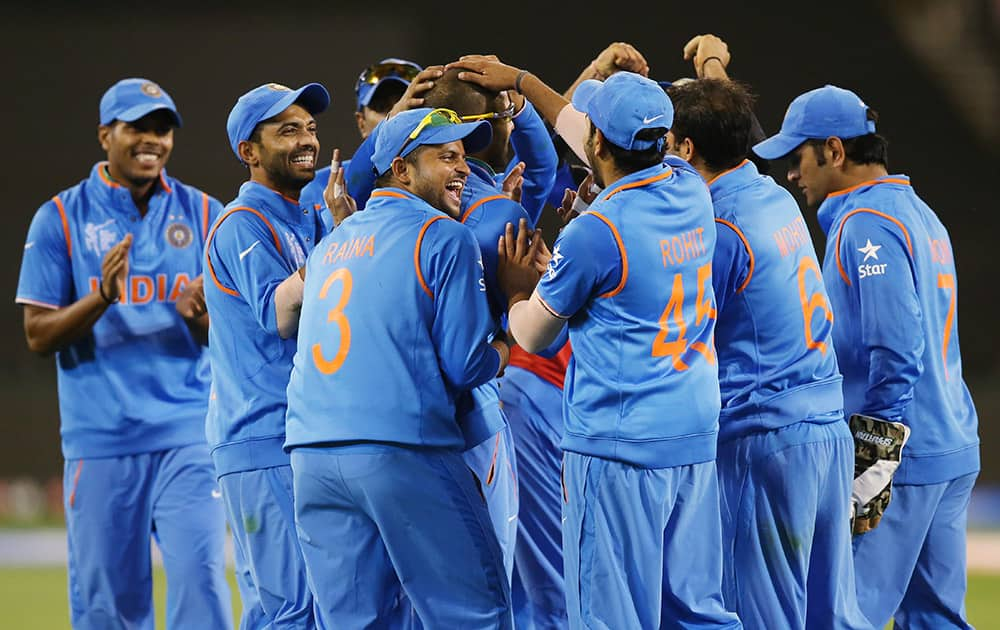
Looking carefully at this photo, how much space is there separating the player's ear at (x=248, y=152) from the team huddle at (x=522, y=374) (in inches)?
0.5

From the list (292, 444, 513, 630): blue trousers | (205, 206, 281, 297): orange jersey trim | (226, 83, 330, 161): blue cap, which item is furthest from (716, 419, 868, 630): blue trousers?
(226, 83, 330, 161): blue cap

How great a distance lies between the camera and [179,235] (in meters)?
5.68

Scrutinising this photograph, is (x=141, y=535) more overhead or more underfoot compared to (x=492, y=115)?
more underfoot

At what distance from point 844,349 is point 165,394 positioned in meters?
2.77

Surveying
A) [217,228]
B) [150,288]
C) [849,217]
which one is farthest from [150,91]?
[849,217]

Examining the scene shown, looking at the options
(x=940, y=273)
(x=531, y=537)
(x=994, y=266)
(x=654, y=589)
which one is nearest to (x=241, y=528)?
(x=531, y=537)

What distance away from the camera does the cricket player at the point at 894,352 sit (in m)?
4.50

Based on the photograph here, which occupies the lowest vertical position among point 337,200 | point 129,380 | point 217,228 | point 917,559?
point 917,559

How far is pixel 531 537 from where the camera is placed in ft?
15.8

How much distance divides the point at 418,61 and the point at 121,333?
533 centimetres

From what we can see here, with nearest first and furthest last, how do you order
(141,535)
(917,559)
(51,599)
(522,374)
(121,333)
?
1. (917,559)
2. (522,374)
3. (141,535)
4. (121,333)
5. (51,599)

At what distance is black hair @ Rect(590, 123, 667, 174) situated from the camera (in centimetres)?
380

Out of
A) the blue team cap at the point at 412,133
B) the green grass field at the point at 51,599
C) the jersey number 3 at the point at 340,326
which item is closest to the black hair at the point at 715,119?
the blue team cap at the point at 412,133

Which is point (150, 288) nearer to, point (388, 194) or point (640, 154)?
point (388, 194)
